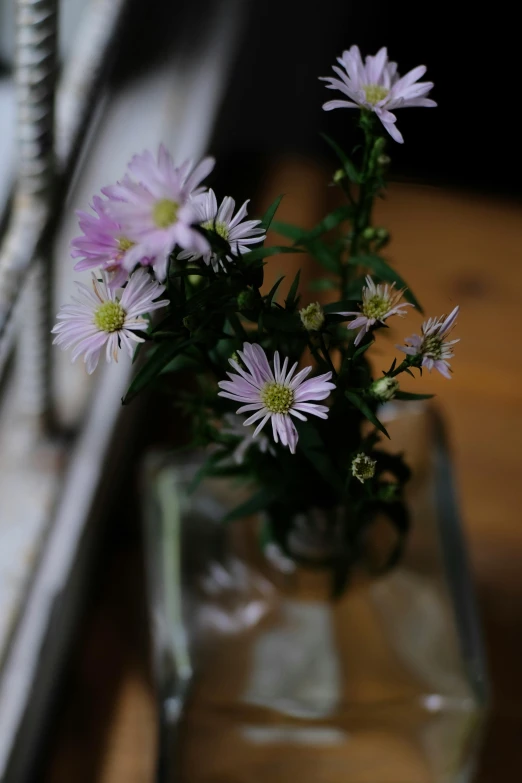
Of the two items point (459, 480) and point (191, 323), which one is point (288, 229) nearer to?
point (191, 323)

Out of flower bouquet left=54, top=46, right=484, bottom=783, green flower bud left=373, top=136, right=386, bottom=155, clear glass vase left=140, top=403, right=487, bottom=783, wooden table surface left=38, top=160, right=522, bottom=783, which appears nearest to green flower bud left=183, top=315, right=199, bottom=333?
flower bouquet left=54, top=46, right=484, bottom=783

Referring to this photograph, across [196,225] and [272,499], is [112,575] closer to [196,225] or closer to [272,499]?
[272,499]

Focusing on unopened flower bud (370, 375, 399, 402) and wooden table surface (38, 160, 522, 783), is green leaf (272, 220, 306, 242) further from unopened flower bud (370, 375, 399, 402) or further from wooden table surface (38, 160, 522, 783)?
wooden table surface (38, 160, 522, 783)

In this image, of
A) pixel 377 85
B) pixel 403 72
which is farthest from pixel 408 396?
pixel 403 72

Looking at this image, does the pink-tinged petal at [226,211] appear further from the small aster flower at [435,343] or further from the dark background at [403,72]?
the dark background at [403,72]

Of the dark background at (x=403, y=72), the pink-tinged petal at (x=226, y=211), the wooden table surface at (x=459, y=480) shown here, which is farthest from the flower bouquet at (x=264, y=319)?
the dark background at (x=403, y=72)

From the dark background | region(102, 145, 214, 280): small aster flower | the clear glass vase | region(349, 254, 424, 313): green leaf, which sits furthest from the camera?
the dark background
